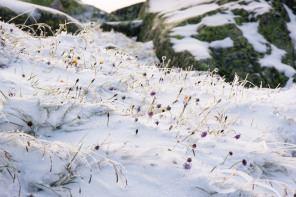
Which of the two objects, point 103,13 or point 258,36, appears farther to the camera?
point 103,13

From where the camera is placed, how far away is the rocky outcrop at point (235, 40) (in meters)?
7.66

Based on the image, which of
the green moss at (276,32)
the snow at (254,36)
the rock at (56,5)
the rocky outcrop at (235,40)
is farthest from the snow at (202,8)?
the rock at (56,5)

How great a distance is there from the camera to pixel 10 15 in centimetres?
695

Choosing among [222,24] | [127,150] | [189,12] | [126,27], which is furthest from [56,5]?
[127,150]

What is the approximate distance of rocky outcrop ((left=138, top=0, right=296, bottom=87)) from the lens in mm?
7660

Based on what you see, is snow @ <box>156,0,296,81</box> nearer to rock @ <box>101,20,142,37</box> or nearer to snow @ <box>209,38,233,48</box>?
snow @ <box>209,38,233,48</box>

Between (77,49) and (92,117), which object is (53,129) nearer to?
(92,117)

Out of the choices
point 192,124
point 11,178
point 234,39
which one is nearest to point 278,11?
point 234,39

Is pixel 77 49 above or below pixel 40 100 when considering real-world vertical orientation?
above

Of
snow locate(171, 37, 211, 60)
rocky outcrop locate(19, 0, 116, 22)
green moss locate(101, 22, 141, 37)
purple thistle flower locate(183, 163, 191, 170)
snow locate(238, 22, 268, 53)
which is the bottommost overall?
purple thistle flower locate(183, 163, 191, 170)

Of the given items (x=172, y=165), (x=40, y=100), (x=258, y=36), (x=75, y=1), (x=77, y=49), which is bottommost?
(x=172, y=165)

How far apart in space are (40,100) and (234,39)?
7.71 meters

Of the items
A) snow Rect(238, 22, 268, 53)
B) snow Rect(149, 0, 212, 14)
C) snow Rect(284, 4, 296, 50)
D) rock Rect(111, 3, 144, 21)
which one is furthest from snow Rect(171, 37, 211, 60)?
rock Rect(111, 3, 144, 21)

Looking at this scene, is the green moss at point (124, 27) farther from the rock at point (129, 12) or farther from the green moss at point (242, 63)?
the green moss at point (242, 63)
